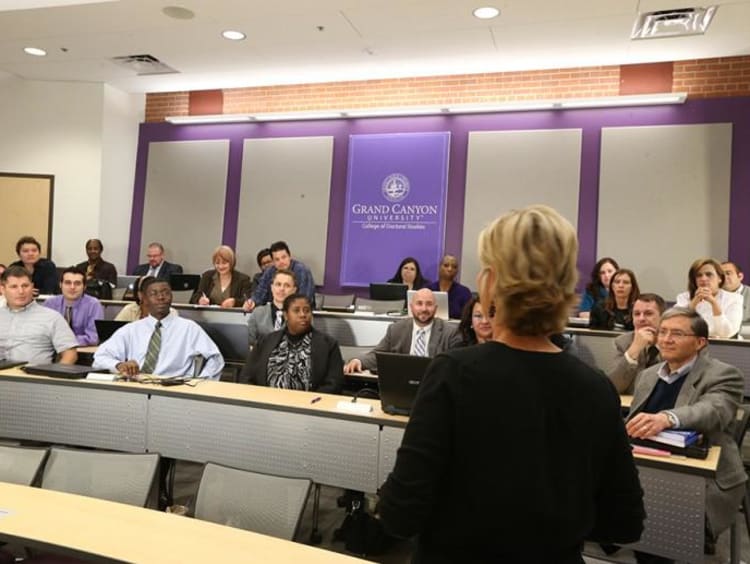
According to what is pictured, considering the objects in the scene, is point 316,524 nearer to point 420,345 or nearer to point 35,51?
point 420,345

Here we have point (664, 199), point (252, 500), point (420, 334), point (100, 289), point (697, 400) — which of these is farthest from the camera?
point (664, 199)

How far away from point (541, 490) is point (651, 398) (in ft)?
6.80

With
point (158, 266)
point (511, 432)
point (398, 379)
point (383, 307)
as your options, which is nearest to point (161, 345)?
point (398, 379)

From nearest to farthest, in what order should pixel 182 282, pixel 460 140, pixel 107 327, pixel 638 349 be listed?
pixel 638 349
pixel 107 327
pixel 182 282
pixel 460 140

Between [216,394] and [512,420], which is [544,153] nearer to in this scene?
[216,394]

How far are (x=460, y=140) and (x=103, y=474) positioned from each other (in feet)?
20.6

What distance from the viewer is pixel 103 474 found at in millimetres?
2107

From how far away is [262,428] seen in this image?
9.18 ft

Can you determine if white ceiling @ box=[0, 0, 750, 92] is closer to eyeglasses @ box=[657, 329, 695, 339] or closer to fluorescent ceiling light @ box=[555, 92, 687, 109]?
fluorescent ceiling light @ box=[555, 92, 687, 109]

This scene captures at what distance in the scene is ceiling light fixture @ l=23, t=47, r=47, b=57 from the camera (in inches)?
267

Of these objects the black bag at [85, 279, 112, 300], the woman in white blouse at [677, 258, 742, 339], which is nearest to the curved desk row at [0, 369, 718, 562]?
the woman in white blouse at [677, 258, 742, 339]

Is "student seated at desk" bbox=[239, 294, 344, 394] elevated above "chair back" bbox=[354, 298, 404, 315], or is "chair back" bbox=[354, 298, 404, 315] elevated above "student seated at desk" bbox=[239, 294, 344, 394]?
"chair back" bbox=[354, 298, 404, 315]

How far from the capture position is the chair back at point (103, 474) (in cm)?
206

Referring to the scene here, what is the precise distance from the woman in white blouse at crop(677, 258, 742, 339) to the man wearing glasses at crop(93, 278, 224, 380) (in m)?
3.78
